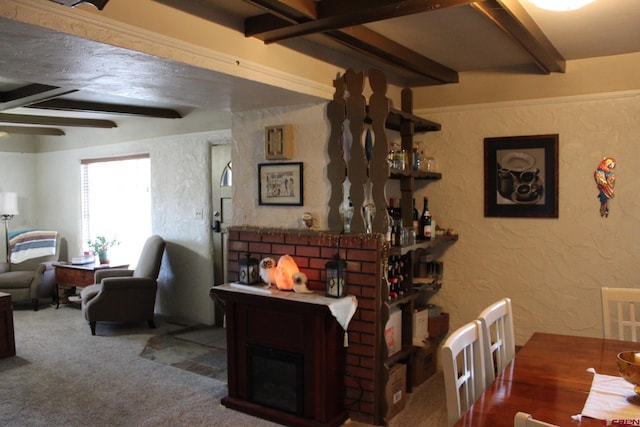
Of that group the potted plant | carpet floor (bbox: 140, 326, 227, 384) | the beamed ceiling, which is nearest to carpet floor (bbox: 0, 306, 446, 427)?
carpet floor (bbox: 140, 326, 227, 384)

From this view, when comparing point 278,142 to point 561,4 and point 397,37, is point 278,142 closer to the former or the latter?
point 397,37

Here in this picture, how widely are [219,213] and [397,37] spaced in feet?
9.37

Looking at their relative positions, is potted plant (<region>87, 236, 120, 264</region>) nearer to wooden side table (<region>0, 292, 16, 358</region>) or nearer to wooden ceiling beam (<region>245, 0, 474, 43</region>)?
wooden side table (<region>0, 292, 16, 358</region>)

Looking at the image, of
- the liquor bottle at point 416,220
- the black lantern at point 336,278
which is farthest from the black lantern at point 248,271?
the liquor bottle at point 416,220

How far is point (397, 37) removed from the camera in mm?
2873

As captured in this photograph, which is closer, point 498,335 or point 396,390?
point 498,335

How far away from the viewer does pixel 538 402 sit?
1.65 m

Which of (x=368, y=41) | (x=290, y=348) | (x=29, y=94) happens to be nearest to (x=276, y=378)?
(x=290, y=348)

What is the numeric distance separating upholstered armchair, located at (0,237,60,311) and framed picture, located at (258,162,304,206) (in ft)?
13.1

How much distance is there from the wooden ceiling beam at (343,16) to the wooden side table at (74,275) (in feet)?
13.0

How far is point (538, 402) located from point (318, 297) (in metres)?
1.45

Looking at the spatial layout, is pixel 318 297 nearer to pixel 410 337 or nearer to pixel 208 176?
pixel 410 337

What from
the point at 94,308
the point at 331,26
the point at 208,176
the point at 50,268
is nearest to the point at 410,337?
the point at 331,26

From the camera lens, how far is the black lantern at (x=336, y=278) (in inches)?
114
